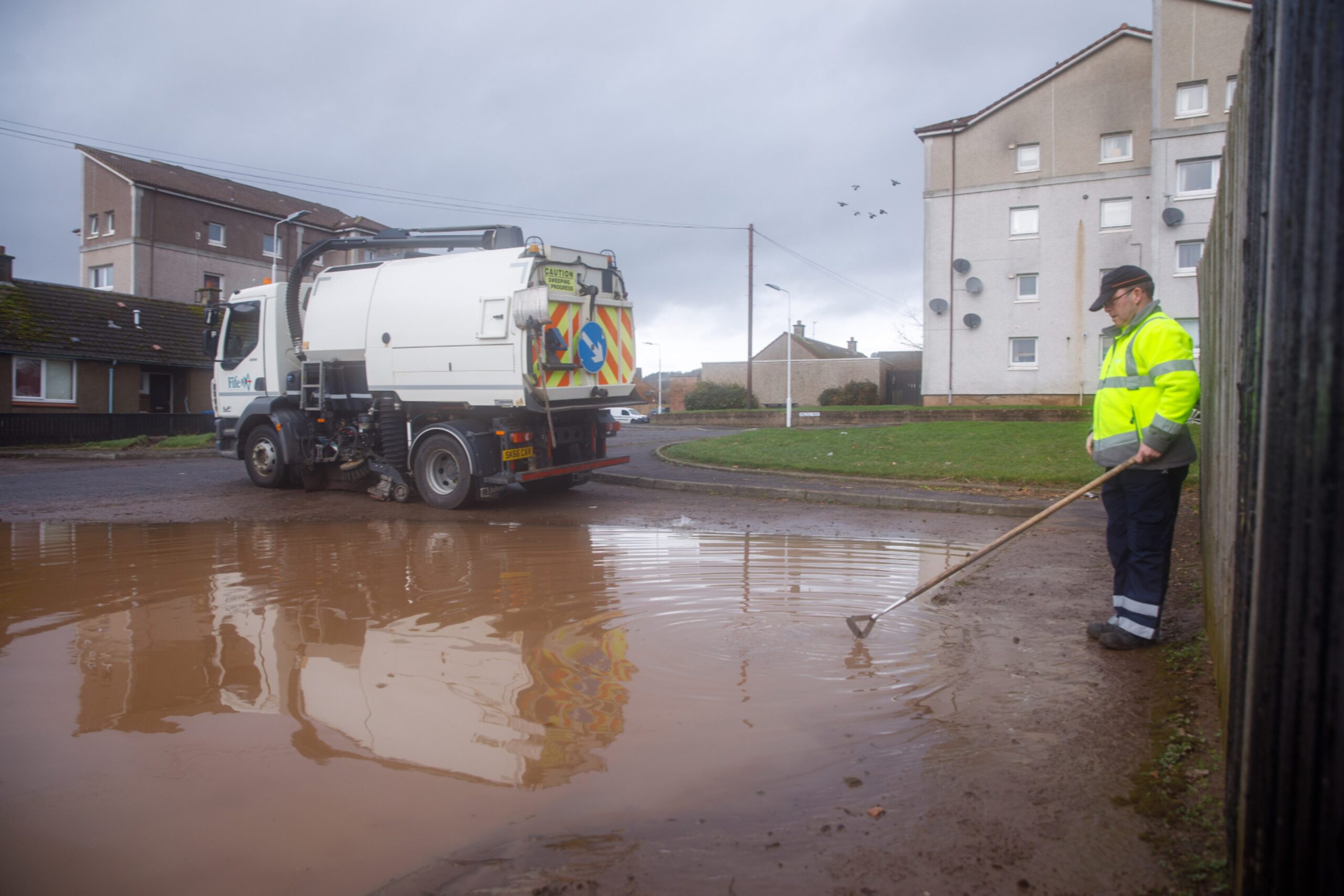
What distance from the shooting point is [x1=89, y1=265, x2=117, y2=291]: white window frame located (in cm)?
4069

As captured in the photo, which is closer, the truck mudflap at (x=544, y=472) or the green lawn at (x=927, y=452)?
the truck mudflap at (x=544, y=472)

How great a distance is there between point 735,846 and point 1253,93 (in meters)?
2.62

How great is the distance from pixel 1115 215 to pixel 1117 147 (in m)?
2.24

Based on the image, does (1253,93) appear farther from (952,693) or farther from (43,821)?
(43,821)

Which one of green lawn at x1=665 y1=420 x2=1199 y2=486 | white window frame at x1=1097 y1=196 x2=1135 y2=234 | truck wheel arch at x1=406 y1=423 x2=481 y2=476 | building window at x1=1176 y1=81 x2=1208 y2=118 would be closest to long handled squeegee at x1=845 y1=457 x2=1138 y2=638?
truck wheel arch at x1=406 y1=423 x2=481 y2=476

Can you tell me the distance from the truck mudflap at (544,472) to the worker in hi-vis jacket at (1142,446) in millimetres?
7097

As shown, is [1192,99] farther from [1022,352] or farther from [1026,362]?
[1026,362]

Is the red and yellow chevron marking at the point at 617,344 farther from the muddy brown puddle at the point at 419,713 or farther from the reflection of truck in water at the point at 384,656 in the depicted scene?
the muddy brown puddle at the point at 419,713

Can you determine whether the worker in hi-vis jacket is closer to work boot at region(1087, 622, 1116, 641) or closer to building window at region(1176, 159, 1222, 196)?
work boot at region(1087, 622, 1116, 641)

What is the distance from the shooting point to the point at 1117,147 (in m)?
30.7

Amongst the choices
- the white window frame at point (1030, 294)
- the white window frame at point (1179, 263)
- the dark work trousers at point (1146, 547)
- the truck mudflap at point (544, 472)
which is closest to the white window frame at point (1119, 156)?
the white window frame at point (1179, 263)

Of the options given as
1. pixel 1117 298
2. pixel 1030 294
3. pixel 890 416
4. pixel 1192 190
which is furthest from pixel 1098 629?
pixel 1030 294

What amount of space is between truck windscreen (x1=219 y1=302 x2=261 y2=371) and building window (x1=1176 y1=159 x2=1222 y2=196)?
27.9 meters

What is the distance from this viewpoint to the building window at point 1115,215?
30.7 meters
